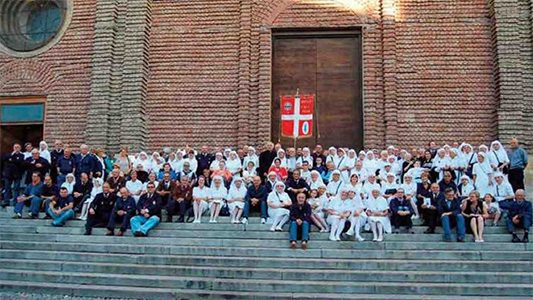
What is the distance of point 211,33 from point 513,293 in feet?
39.5

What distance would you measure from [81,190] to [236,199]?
401 cm

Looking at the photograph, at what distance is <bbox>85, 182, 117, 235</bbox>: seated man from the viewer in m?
12.2

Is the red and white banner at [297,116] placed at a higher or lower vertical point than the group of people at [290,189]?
higher

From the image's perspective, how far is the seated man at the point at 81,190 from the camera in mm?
13188

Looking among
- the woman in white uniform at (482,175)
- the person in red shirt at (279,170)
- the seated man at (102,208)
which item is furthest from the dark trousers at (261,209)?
the woman in white uniform at (482,175)

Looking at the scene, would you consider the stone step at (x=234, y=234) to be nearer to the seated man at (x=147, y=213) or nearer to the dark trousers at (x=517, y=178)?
the seated man at (x=147, y=213)

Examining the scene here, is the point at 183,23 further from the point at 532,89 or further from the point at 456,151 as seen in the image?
the point at 532,89

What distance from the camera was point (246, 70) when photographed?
17031mm

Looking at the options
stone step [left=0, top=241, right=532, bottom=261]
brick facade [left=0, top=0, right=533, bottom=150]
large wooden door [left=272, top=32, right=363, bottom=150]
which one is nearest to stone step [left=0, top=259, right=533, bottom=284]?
stone step [left=0, top=241, right=532, bottom=261]

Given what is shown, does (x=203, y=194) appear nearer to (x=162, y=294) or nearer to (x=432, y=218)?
(x=162, y=294)

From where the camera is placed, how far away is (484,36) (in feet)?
54.2

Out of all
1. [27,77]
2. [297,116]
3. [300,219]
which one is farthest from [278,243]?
[27,77]

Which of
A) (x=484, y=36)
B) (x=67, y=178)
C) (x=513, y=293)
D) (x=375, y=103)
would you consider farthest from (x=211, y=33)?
(x=513, y=293)

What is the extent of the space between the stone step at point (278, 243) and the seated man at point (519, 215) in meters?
0.42
